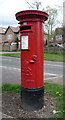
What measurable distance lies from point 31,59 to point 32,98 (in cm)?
84

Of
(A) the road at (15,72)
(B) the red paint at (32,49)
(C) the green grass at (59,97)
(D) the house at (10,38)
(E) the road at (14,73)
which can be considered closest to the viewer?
(C) the green grass at (59,97)

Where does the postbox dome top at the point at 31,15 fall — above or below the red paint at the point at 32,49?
above

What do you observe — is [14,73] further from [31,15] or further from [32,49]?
[31,15]

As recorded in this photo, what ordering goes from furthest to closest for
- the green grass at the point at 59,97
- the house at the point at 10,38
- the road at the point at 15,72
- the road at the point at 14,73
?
the house at the point at 10,38, the road at the point at 15,72, the road at the point at 14,73, the green grass at the point at 59,97

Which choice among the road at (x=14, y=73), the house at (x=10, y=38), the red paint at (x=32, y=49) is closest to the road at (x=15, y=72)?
the road at (x=14, y=73)

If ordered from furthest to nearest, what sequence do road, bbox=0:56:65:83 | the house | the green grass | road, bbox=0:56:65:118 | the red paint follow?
the house
road, bbox=0:56:65:83
road, bbox=0:56:65:118
the red paint
the green grass

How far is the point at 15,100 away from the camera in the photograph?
4586mm

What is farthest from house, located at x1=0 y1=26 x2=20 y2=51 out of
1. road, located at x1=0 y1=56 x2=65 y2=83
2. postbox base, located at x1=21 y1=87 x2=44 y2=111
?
postbox base, located at x1=21 y1=87 x2=44 y2=111

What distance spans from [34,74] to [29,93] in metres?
0.42

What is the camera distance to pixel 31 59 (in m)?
3.98

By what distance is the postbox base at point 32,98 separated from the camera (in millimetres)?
3965

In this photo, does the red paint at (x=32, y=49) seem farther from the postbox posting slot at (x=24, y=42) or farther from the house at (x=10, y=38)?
the house at (x=10, y=38)

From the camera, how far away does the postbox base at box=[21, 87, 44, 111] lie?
13.0 ft

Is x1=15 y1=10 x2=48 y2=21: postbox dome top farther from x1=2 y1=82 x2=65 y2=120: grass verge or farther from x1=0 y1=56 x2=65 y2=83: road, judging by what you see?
x1=0 y1=56 x2=65 y2=83: road
